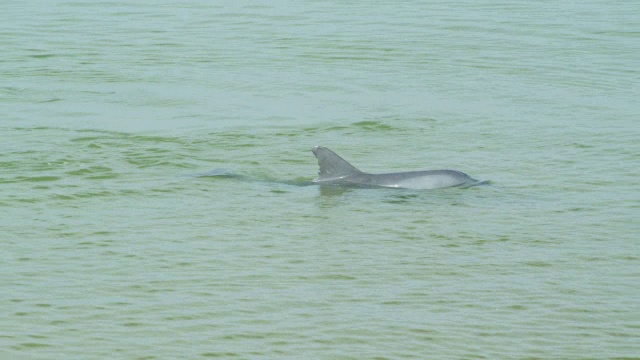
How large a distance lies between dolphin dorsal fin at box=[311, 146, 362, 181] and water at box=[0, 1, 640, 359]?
0.81 ft

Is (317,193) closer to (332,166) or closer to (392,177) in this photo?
(332,166)

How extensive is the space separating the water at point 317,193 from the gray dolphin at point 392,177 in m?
0.14

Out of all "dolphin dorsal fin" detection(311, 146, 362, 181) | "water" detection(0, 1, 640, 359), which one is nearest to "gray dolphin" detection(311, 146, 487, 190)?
"dolphin dorsal fin" detection(311, 146, 362, 181)

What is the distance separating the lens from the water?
10.2 metres

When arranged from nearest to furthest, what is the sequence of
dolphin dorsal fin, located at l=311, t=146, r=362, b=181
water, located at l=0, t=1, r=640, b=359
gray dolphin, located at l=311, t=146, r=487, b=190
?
1. water, located at l=0, t=1, r=640, b=359
2. dolphin dorsal fin, located at l=311, t=146, r=362, b=181
3. gray dolphin, located at l=311, t=146, r=487, b=190

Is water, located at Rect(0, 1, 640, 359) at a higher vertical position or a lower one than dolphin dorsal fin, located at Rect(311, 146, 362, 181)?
lower

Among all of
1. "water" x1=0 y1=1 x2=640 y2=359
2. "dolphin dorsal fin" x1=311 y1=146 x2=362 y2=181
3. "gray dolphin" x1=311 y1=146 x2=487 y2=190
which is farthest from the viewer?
"gray dolphin" x1=311 y1=146 x2=487 y2=190

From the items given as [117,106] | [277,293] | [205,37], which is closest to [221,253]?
[277,293]

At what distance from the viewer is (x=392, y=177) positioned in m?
14.4

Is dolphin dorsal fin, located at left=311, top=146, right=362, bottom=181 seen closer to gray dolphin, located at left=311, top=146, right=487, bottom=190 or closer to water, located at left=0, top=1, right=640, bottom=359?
gray dolphin, located at left=311, top=146, right=487, bottom=190

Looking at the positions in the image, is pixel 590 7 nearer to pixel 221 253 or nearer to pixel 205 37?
pixel 205 37

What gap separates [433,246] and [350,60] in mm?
10305

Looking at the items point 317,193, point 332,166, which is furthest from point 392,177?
point 317,193

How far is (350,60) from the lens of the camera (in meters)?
22.4
